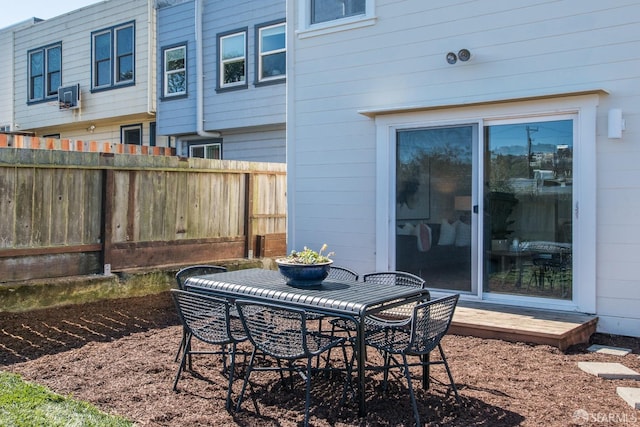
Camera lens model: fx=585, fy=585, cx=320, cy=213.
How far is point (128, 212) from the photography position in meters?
7.21

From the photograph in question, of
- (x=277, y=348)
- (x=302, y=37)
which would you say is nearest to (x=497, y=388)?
(x=277, y=348)

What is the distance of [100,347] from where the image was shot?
17.1 ft

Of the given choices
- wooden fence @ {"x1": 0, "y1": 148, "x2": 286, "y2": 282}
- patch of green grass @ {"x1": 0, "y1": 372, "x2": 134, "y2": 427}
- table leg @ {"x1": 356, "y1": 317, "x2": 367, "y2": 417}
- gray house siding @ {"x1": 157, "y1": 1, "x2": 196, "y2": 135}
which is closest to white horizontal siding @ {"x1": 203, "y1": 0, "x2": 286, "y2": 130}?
gray house siding @ {"x1": 157, "y1": 1, "x2": 196, "y2": 135}

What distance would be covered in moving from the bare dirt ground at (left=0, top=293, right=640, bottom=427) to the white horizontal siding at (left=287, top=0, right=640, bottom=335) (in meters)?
1.33

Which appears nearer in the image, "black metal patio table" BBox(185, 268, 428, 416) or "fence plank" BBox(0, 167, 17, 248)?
"black metal patio table" BBox(185, 268, 428, 416)

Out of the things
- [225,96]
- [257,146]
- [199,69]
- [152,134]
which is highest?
[199,69]

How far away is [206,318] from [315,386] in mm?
905

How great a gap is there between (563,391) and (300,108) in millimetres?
4909

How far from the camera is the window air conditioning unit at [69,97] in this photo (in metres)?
14.6

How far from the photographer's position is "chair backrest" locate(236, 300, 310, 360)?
3529 mm

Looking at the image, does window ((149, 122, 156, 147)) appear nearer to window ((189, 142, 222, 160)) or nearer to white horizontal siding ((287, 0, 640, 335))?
window ((189, 142, 222, 160))

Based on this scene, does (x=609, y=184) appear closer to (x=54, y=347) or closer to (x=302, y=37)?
(x=302, y=37)

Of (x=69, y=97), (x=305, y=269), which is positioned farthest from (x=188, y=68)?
(x=305, y=269)

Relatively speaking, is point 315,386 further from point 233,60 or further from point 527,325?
point 233,60
